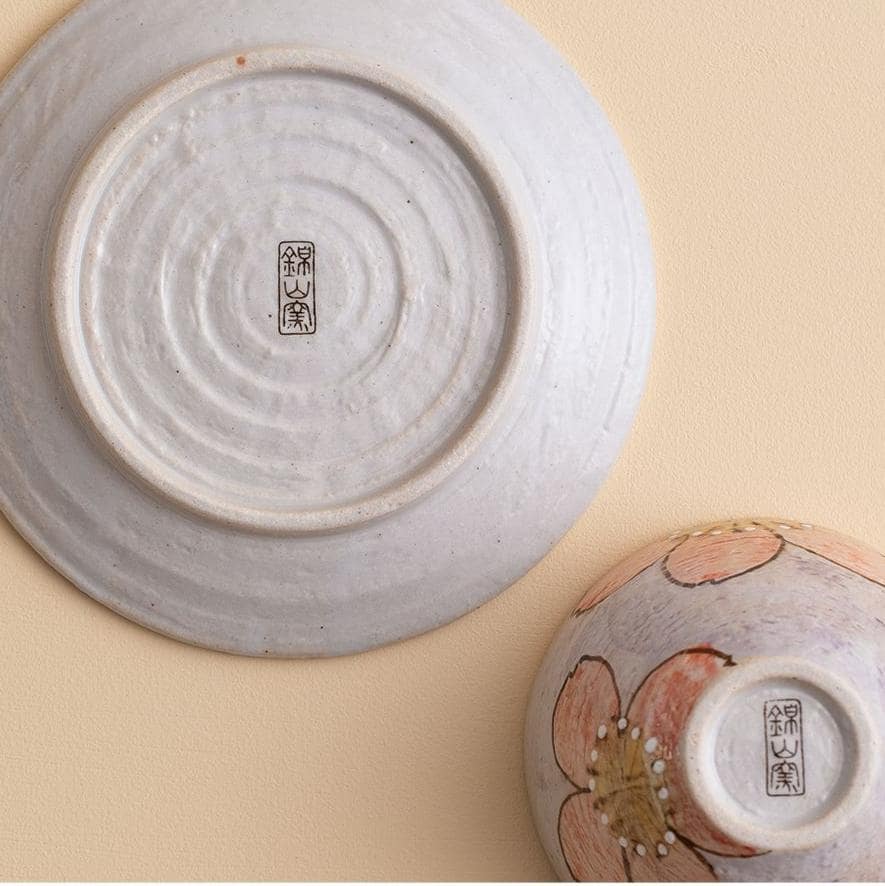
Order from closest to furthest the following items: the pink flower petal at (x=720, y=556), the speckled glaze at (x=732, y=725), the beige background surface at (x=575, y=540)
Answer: the speckled glaze at (x=732, y=725)
the pink flower petal at (x=720, y=556)
the beige background surface at (x=575, y=540)

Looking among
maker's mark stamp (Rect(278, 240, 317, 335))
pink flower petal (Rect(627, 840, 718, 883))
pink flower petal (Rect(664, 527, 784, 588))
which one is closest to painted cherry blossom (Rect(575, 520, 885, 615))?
pink flower petal (Rect(664, 527, 784, 588))

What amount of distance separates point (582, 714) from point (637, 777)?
83 mm

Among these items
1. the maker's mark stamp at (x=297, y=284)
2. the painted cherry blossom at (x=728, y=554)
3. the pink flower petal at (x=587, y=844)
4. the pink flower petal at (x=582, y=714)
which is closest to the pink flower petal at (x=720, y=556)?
the painted cherry blossom at (x=728, y=554)

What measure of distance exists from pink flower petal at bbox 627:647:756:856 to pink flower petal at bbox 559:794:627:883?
0.26ft

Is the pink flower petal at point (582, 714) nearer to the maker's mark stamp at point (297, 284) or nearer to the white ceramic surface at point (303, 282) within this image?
the white ceramic surface at point (303, 282)

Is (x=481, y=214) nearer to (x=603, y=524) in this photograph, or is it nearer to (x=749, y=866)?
(x=603, y=524)

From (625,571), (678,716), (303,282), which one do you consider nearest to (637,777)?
(678,716)

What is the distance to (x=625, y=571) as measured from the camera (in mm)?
1117

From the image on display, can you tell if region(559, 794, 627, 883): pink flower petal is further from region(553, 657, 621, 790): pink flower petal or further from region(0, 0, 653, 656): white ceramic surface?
region(0, 0, 653, 656): white ceramic surface

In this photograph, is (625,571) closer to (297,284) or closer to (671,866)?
(671,866)

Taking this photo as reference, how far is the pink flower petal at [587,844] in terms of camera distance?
1005mm

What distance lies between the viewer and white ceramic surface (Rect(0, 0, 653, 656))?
1.06 meters

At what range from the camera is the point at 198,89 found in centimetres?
105

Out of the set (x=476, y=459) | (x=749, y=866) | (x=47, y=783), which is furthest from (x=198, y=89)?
(x=749, y=866)
